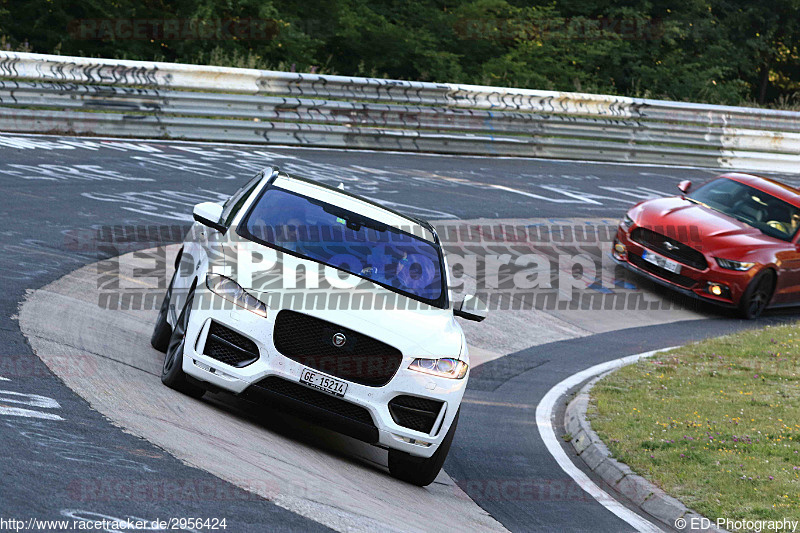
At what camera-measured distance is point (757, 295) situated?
599 inches

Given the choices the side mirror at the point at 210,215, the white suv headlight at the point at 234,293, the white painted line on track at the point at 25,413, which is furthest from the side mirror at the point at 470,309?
the white painted line on track at the point at 25,413

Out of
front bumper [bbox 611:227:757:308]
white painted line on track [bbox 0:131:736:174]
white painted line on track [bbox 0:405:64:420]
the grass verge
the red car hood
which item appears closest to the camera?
white painted line on track [bbox 0:405:64:420]

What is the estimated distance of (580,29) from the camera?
35.3 metres

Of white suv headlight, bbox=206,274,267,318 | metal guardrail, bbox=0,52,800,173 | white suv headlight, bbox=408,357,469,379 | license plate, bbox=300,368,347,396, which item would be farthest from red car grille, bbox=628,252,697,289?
white suv headlight, bbox=206,274,267,318

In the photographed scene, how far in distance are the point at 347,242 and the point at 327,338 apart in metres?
1.33

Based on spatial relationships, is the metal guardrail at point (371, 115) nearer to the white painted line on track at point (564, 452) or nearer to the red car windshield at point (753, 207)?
the red car windshield at point (753, 207)

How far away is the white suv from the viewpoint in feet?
23.3

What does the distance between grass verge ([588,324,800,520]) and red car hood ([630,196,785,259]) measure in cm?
207

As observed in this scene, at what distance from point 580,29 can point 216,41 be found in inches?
523

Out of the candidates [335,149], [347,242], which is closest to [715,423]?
[347,242]

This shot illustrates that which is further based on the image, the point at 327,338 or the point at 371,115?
the point at 371,115

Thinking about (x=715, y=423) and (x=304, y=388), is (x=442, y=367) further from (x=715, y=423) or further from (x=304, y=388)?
(x=715, y=423)

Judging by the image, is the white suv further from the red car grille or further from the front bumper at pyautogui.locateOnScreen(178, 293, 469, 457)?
the red car grille

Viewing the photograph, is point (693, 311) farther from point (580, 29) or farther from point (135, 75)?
point (580, 29)
